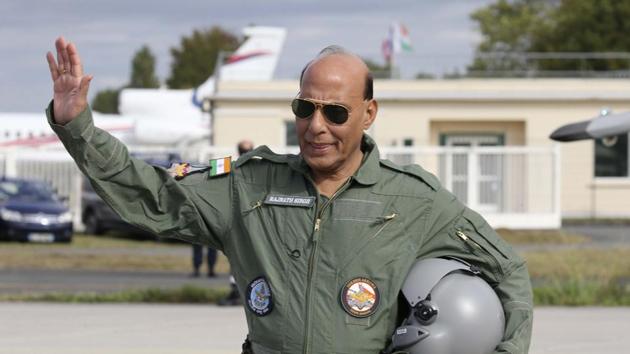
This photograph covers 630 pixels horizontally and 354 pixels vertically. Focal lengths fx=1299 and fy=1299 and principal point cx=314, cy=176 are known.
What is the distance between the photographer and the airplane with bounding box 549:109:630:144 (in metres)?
6.70

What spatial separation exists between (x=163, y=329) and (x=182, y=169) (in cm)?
773

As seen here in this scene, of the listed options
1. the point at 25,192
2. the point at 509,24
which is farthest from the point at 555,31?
the point at 25,192

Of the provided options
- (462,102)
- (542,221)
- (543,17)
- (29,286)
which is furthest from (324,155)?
(543,17)

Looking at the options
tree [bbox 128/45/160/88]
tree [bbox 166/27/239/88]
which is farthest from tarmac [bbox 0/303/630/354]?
tree [bbox 128/45/160/88]

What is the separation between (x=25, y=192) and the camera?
27.8 meters

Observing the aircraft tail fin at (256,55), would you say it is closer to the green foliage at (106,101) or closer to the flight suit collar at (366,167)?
the flight suit collar at (366,167)

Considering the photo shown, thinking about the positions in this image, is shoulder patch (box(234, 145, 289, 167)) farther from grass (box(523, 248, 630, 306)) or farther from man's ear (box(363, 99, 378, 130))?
grass (box(523, 248, 630, 306))

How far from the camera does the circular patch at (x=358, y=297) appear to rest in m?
4.29

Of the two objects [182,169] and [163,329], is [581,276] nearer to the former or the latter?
[163,329]

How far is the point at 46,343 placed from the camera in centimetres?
1109

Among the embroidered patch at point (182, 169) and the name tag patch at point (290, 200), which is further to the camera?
the embroidered patch at point (182, 169)

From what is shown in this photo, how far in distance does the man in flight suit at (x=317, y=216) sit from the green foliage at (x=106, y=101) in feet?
388

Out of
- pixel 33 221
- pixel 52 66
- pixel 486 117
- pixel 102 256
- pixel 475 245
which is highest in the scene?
pixel 52 66

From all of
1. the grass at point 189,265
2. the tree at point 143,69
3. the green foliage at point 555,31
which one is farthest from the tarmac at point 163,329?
the tree at point 143,69
